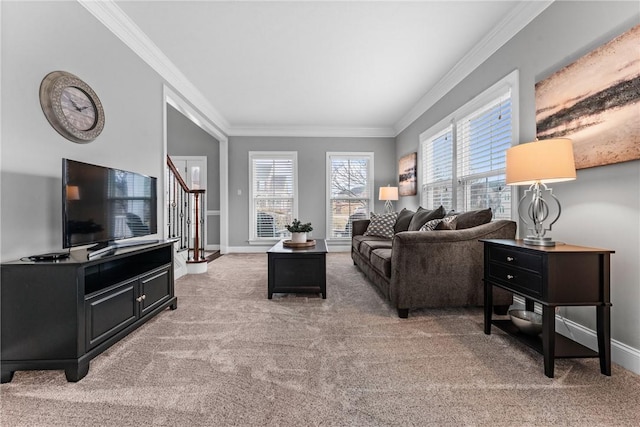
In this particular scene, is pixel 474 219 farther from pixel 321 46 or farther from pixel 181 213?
pixel 181 213

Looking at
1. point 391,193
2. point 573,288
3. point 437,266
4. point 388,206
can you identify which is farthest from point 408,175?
point 573,288

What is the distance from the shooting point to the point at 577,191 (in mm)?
1909

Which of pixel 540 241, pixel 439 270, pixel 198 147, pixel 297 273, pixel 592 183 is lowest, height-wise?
pixel 297 273

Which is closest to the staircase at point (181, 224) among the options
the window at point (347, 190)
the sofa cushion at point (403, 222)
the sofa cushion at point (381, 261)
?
the sofa cushion at point (381, 261)

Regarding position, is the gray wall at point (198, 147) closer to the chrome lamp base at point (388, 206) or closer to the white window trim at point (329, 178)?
the white window trim at point (329, 178)

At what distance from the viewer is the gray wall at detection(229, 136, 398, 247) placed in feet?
19.6

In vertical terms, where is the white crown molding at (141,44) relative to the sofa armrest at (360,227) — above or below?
above

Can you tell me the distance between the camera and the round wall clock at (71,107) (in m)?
1.92

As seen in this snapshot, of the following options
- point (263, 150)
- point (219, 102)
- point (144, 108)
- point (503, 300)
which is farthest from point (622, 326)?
point (263, 150)

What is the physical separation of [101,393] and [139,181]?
Result: 1629 mm

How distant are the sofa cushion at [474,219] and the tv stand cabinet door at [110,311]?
284cm

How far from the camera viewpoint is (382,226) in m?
4.32

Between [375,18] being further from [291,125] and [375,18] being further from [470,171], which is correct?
[291,125]

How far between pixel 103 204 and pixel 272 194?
4.11m
